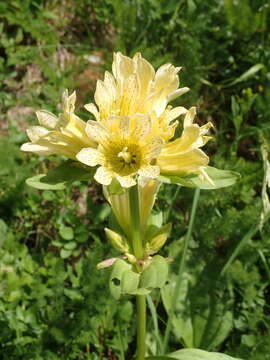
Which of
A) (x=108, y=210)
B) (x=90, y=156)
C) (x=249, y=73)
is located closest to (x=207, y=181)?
(x=90, y=156)

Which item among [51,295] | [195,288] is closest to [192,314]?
[195,288]

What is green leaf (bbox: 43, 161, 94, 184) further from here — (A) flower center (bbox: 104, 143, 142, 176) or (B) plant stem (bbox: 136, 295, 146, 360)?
(B) plant stem (bbox: 136, 295, 146, 360)

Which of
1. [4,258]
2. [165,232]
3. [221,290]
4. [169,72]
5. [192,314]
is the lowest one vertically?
[192,314]

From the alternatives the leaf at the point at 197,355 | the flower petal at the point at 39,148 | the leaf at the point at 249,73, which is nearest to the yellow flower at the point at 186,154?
the flower petal at the point at 39,148

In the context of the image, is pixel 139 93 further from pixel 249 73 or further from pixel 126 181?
pixel 249 73

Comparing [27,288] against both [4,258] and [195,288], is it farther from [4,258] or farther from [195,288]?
[195,288]

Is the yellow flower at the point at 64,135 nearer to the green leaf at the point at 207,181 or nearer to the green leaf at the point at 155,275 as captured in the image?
the green leaf at the point at 207,181

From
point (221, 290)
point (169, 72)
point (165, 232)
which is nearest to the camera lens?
point (169, 72)

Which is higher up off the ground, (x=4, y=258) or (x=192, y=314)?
(x=4, y=258)
